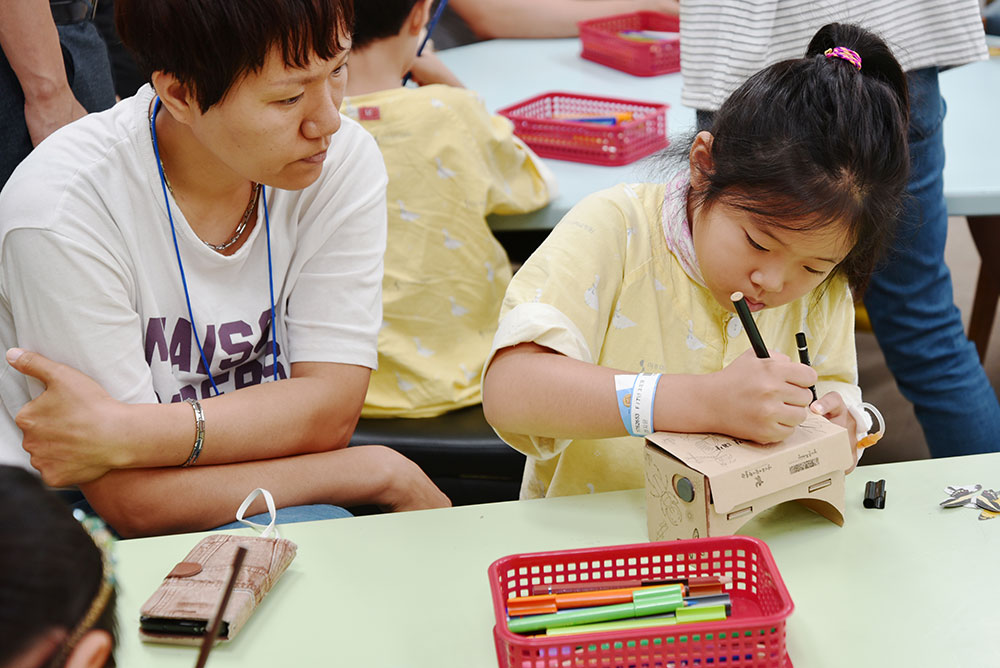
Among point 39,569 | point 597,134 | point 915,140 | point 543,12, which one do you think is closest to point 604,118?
point 597,134

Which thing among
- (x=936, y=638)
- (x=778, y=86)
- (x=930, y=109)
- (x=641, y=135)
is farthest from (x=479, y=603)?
(x=641, y=135)

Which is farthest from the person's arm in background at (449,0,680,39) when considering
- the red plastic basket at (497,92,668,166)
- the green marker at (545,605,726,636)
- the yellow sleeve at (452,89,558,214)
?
the green marker at (545,605,726,636)

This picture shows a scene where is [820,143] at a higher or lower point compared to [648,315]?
higher

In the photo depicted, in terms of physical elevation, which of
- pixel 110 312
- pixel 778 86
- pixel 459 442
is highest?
pixel 778 86

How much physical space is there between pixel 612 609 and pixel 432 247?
3.32 feet

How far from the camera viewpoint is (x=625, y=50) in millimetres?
2646

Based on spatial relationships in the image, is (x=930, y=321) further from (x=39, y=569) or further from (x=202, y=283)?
(x=39, y=569)

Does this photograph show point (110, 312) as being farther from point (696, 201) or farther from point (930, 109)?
point (930, 109)

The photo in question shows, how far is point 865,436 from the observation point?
44.3 inches

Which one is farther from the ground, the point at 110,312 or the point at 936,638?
the point at 110,312

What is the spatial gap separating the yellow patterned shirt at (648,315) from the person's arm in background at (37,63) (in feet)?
2.78

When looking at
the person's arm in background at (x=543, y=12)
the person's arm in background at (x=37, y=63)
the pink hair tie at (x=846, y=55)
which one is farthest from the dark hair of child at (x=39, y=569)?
the person's arm in background at (x=543, y=12)

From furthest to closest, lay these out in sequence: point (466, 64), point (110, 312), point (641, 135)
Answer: point (466, 64) < point (641, 135) < point (110, 312)

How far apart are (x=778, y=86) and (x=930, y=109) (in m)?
0.70
